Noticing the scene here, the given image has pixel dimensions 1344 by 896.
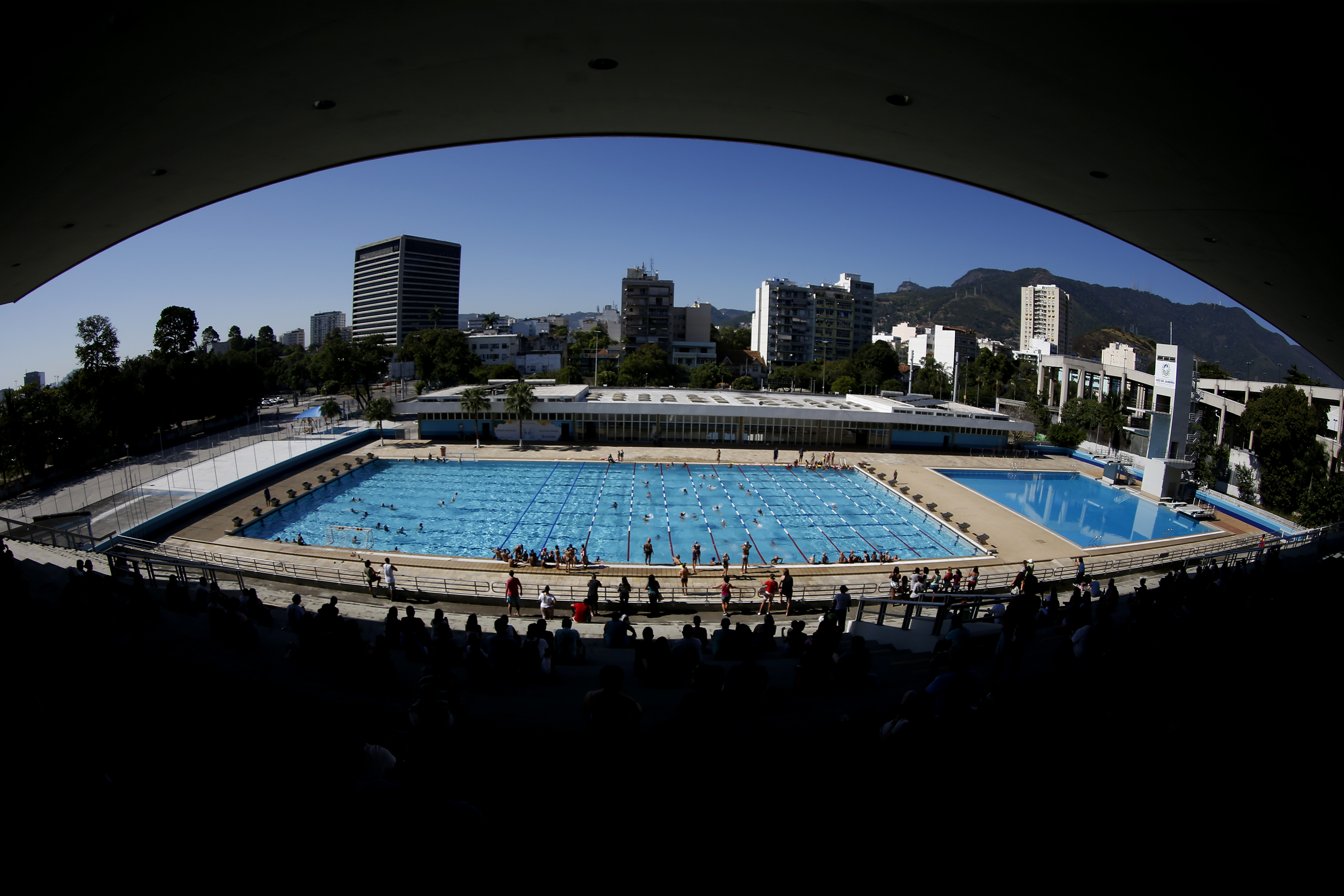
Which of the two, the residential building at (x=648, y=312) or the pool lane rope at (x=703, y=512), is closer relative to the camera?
the pool lane rope at (x=703, y=512)

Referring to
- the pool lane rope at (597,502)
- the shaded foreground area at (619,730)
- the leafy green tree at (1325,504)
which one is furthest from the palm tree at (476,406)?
the leafy green tree at (1325,504)

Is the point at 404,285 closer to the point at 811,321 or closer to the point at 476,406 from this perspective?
the point at 811,321

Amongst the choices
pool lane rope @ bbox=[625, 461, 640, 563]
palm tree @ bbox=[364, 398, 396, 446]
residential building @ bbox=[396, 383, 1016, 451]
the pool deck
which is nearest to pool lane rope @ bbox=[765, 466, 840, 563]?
the pool deck

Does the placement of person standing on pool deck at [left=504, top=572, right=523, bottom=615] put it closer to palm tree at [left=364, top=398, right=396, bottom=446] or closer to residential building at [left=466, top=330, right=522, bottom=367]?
palm tree at [left=364, top=398, right=396, bottom=446]

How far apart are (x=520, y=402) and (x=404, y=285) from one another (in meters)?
114

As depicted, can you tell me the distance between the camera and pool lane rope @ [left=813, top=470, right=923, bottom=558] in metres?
20.9

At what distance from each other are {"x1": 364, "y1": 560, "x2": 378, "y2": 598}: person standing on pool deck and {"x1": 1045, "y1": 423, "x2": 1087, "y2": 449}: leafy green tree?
4273cm

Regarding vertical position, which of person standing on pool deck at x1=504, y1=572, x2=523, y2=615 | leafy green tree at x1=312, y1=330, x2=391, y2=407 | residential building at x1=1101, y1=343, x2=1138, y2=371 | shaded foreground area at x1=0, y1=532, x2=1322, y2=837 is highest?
residential building at x1=1101, y1=343, x2=1138, y2=371

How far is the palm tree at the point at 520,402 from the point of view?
34.7 metres

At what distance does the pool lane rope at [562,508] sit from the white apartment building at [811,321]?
6781 cm

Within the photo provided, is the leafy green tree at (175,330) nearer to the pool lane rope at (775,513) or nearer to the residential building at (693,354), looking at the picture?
the pool lane rope at (775,513)

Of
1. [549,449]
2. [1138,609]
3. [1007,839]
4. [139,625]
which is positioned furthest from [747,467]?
[1007,839]

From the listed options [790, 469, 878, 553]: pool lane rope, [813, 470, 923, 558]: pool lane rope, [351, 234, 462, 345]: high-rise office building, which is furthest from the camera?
[351, 234, 462, 345]: high-rise office building

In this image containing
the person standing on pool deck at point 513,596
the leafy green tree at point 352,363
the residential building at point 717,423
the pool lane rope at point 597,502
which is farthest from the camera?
the leafy green tree at point 352,363
